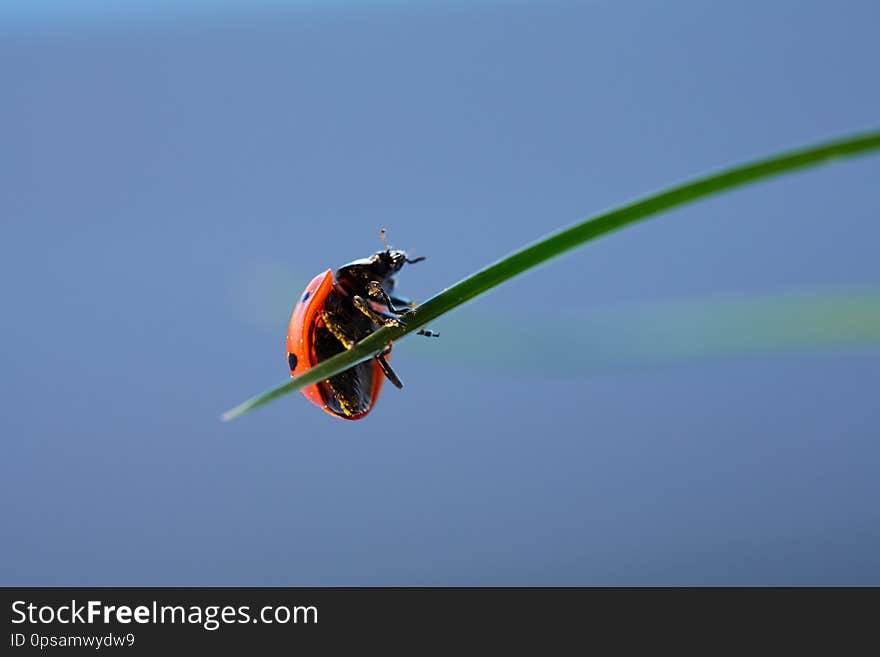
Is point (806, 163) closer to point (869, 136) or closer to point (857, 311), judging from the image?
point (869, 136)

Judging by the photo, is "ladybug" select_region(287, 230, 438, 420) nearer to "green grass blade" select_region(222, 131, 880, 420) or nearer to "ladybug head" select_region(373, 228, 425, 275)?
"ladybug head" select_region(373, 228, 425, 275)

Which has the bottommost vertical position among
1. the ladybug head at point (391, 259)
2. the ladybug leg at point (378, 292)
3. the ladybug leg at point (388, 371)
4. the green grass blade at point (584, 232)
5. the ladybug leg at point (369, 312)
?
the green grass blade at point (584, 232)

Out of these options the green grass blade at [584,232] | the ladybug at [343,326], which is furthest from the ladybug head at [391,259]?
the green grass blade at [584,232]

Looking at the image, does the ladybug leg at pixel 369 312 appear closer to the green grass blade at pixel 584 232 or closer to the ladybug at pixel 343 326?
the ladybug at pixel 343 326

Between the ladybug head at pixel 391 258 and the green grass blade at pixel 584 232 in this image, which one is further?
the ladybug head at pixel 391 258

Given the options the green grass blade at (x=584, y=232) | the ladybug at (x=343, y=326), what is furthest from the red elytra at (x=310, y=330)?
the green grass blade at (x=584, y=232)

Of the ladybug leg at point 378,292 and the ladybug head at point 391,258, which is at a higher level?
the ladybug head at point 391,258

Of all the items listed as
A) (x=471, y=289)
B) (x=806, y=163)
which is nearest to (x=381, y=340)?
(x=471, y=289)

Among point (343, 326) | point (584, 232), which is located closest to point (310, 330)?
point (343, 326)
